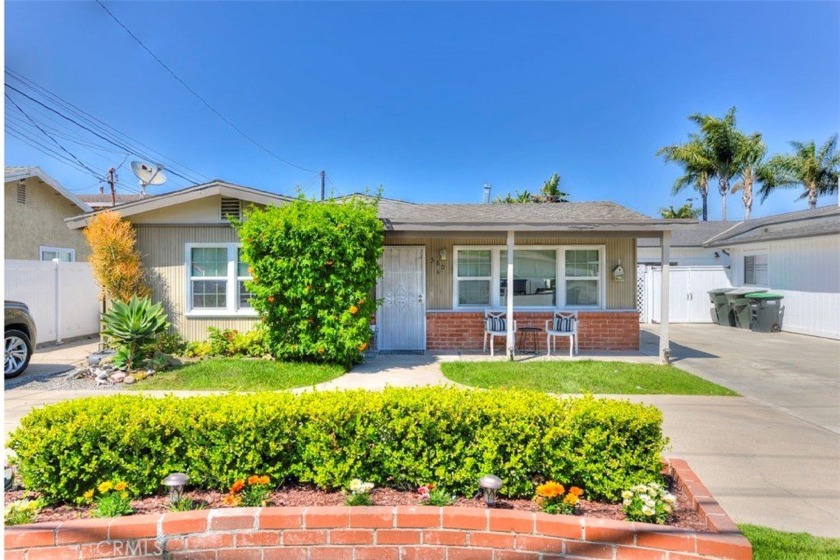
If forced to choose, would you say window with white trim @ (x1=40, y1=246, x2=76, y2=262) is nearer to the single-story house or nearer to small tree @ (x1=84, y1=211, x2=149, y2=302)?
the single-story house

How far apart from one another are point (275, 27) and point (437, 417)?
27.2 ft

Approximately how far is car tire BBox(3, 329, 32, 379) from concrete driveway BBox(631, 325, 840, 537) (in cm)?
951

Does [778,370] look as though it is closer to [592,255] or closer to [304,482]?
[592,255]

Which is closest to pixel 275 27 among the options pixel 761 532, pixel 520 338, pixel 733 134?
pixel 520 338

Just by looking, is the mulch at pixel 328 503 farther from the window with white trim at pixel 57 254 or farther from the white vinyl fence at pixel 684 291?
the window with white trim at pixel 57 254

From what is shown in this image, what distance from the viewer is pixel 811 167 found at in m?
24.8

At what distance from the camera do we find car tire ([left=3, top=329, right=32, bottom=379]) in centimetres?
701

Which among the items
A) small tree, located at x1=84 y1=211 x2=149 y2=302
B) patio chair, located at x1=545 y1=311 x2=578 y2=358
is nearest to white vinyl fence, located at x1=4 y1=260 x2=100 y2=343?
small tree, located at x1=84 y1=211 x2=149 y2=302

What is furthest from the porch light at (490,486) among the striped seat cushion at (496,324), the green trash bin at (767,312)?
the green trash bin at (767,312)

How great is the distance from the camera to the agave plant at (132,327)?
7168mm

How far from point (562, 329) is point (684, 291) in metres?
9.16

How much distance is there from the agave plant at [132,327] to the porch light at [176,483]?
224 inches

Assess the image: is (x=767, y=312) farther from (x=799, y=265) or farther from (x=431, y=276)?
(x=431, y=276)

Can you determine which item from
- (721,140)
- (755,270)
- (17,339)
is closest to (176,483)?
(17,339)
